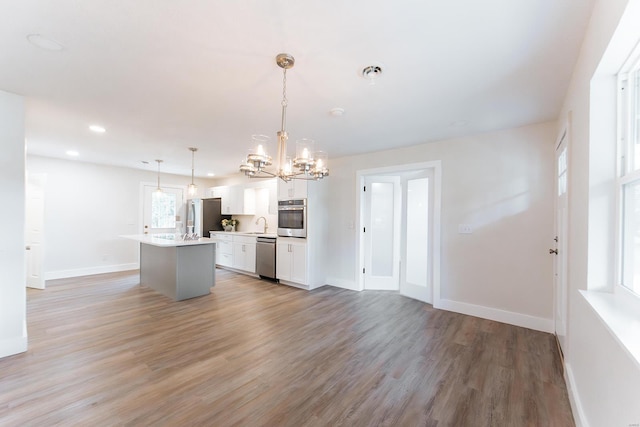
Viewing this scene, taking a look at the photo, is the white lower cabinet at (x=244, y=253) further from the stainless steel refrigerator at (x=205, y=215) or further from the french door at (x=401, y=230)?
the french door at (x=401, y=230)

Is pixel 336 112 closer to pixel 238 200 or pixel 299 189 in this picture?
pixel 299 189

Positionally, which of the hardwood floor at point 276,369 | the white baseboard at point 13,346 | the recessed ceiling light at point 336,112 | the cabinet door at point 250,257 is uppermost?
the recessed ceiling light at point 336,112

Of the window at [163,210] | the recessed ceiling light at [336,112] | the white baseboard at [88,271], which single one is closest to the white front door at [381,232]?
the recessed ceiling light at [336,112]

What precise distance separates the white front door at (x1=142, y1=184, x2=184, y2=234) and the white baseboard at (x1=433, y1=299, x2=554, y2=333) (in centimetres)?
680

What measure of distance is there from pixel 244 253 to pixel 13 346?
3.72 meters

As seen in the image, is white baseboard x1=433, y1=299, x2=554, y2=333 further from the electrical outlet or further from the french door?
the electrical outlet

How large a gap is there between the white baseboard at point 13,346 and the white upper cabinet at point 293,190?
3.83 metres

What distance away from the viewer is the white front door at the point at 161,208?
263 inches

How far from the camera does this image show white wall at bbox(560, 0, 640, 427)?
1136mm

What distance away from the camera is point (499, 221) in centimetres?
341

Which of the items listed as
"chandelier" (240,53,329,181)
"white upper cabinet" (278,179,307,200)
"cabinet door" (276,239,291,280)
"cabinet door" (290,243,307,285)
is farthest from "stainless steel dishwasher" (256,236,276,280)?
"chandelier" (240,53,329,181)

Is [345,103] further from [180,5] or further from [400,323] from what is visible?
[400,323]

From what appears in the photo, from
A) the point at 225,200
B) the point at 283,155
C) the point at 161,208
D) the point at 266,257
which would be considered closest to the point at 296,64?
the point at 283,155

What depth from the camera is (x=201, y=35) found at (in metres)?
1.68
